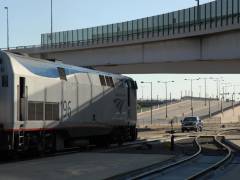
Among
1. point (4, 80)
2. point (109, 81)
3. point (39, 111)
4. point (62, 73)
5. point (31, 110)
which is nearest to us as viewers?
point (4, 80)

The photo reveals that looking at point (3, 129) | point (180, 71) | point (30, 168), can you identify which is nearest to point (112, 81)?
point (3, 129)

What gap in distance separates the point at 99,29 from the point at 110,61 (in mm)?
6432

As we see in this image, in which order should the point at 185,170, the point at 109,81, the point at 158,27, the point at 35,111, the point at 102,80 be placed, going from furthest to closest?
1. the point at 158,27
2. the point at 109,81
3. the point at 102,80
4. the point at 35,111
5. the point at 185,170

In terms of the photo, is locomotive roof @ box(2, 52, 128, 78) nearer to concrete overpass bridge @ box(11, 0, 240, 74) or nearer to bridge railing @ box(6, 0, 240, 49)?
concrete overpass bridge @ box(11, 0, 240, 74)

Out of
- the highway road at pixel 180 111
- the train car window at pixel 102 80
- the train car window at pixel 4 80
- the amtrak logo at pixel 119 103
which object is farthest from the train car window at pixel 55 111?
the highway road at pixel 180 111

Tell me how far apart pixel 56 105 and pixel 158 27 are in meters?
29.5

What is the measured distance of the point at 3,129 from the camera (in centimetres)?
2142

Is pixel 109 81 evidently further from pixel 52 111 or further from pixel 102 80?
pixel 52 111

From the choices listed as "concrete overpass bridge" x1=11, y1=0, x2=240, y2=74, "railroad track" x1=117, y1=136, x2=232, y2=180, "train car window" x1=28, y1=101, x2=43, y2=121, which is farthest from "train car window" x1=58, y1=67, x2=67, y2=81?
"concrete overpass bridge" x1=11, y1=0, x2=240, y2=74

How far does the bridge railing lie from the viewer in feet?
148

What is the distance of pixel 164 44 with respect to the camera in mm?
51312

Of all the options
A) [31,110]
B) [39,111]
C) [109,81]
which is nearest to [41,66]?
[39,111]

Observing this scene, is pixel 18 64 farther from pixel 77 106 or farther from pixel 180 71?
pixel 180 71

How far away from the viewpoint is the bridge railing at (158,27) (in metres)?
45.1
